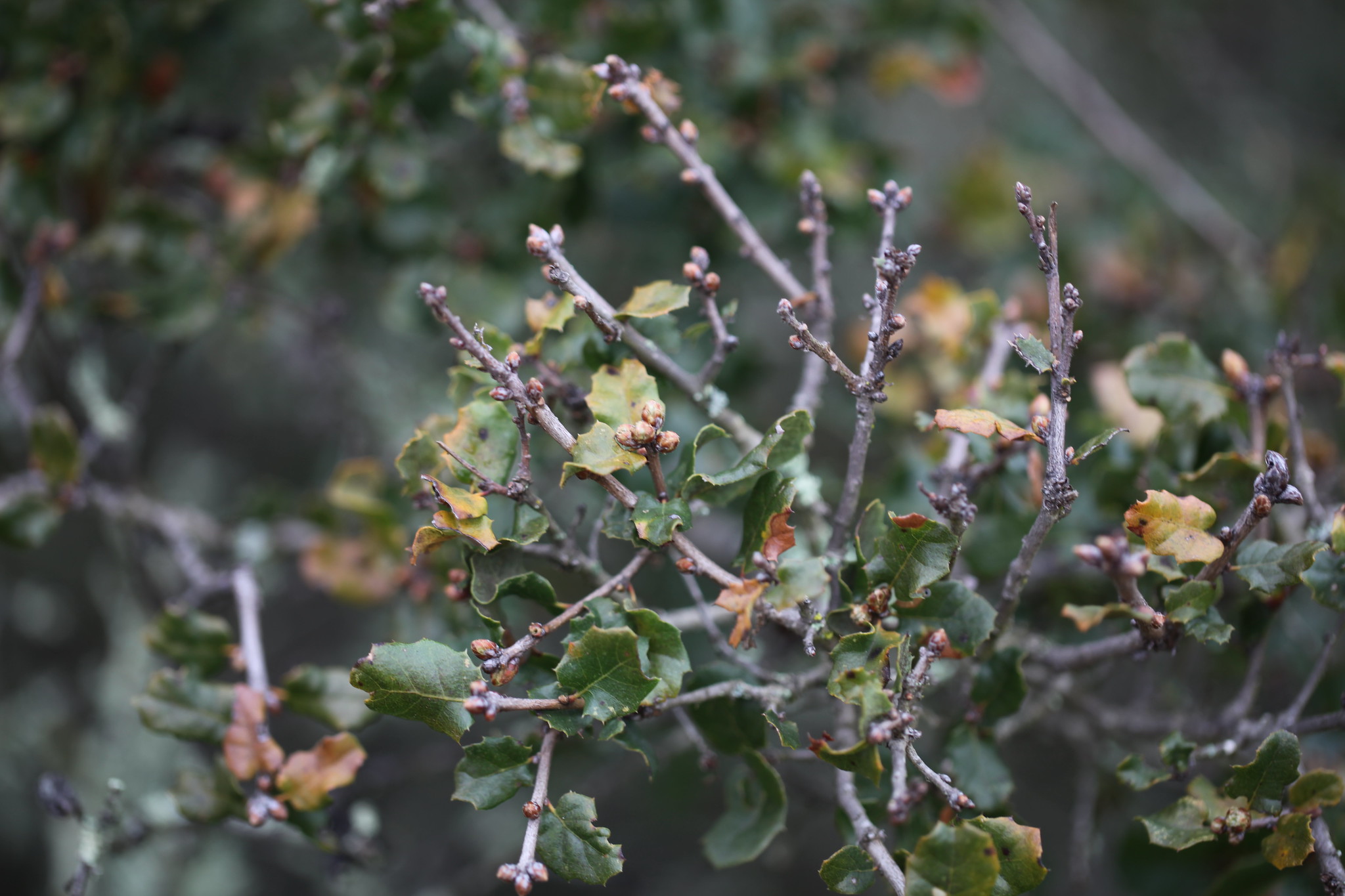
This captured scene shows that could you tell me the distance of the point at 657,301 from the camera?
75 cm

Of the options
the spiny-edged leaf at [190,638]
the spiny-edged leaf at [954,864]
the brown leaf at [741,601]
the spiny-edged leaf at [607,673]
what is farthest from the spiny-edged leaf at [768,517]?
the spiny-edged leaf at [190,638]

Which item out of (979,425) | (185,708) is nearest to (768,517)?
(979,425)

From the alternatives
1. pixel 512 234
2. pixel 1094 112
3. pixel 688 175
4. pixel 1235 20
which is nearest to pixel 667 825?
pixel 512 234

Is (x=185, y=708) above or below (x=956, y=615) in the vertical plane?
below

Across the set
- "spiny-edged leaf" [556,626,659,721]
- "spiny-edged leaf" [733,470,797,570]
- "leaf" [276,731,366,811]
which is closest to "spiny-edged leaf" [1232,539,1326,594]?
"spiny-edged leaf" [733,470,797,570]

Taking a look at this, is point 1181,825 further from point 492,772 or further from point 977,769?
point 492,772

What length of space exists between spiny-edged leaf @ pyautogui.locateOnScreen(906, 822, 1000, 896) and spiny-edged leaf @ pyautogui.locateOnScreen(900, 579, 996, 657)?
18cm

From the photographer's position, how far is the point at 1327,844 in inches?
27.0

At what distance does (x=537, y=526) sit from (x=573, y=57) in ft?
2.67

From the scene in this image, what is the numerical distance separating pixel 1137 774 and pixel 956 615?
0.77 ft

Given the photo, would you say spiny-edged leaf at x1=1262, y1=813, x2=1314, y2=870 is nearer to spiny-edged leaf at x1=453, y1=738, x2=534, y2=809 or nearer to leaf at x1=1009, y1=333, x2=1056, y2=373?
leaf at x1=1009, y1=333, x2=1056, y2=373

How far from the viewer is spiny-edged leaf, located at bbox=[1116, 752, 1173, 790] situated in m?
0.75

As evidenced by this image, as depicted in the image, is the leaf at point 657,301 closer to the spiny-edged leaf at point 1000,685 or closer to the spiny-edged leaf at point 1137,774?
the spiny-edged leaf at point 1000,685

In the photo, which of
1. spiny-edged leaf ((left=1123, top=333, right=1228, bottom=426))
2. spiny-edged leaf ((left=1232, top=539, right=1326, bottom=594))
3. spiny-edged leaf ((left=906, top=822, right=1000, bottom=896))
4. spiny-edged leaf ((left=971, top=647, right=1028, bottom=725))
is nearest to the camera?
spiny-edged leaf ((left=906, top=822, right=1000, bottom=896))
